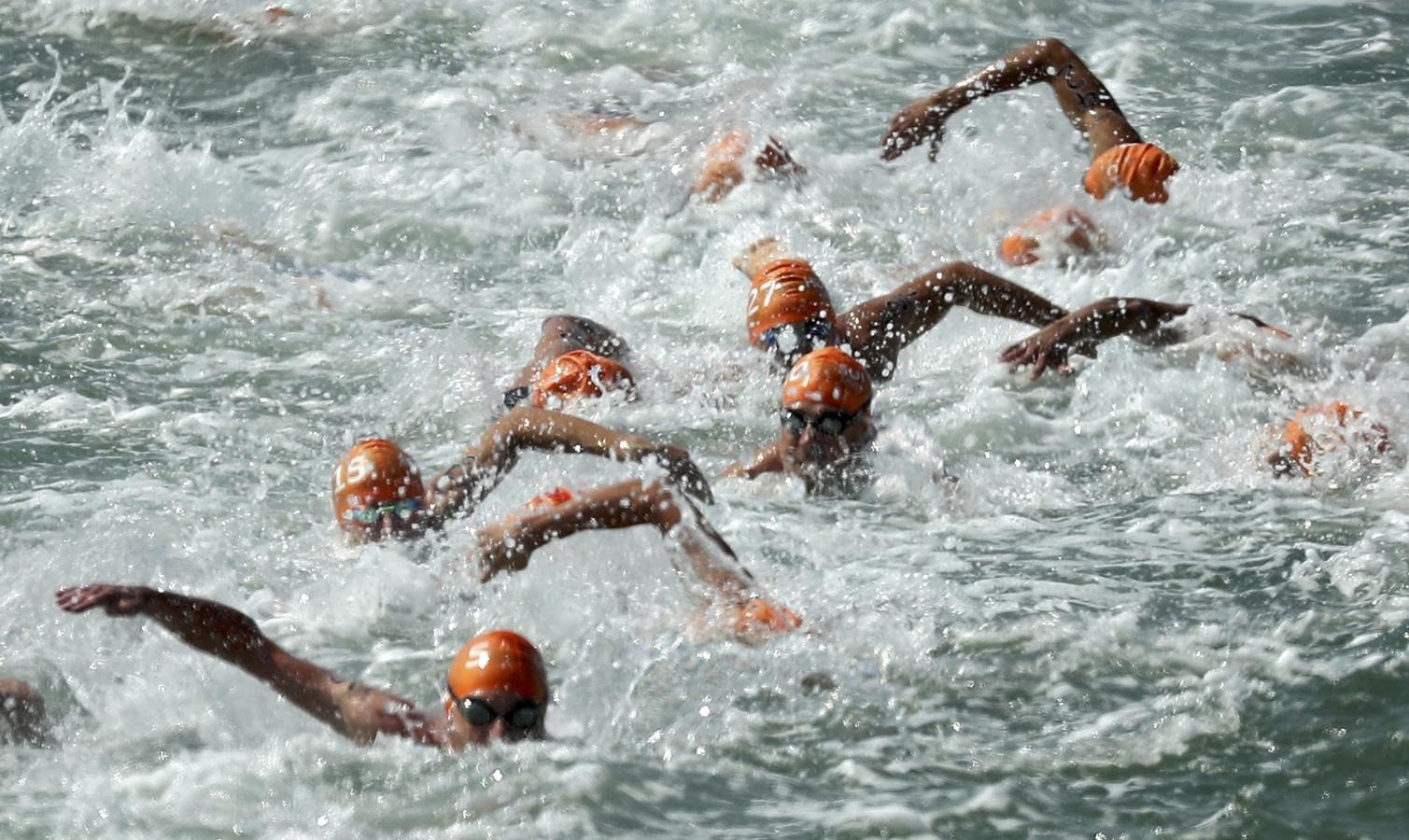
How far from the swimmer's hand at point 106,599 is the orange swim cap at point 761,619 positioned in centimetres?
195

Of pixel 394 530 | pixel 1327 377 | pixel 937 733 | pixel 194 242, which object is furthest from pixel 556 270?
pixel 937 733

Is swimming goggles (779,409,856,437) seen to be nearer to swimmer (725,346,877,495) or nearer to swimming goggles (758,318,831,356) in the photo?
swimmer (725,346,877,495)

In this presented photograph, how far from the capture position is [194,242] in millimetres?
11406

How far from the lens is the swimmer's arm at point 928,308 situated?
841 cm

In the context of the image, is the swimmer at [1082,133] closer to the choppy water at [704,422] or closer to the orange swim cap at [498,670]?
the choppy water at [704,422]

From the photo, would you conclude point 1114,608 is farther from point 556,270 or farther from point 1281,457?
point 556,270

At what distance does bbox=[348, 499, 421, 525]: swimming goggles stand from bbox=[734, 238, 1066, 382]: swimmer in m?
1.99

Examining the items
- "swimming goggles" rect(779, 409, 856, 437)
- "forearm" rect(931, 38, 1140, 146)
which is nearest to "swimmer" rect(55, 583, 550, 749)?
"swimming goggles" rect(779, 409, 856, 437)

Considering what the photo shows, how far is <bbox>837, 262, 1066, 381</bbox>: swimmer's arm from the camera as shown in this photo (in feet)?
27.6

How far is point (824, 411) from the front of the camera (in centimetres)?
742

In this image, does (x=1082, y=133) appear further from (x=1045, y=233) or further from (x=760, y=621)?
(x=760, y=621)

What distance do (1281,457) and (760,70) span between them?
7.59 m

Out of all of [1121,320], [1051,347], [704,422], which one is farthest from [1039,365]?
[704,422]

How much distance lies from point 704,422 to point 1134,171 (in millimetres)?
2715
